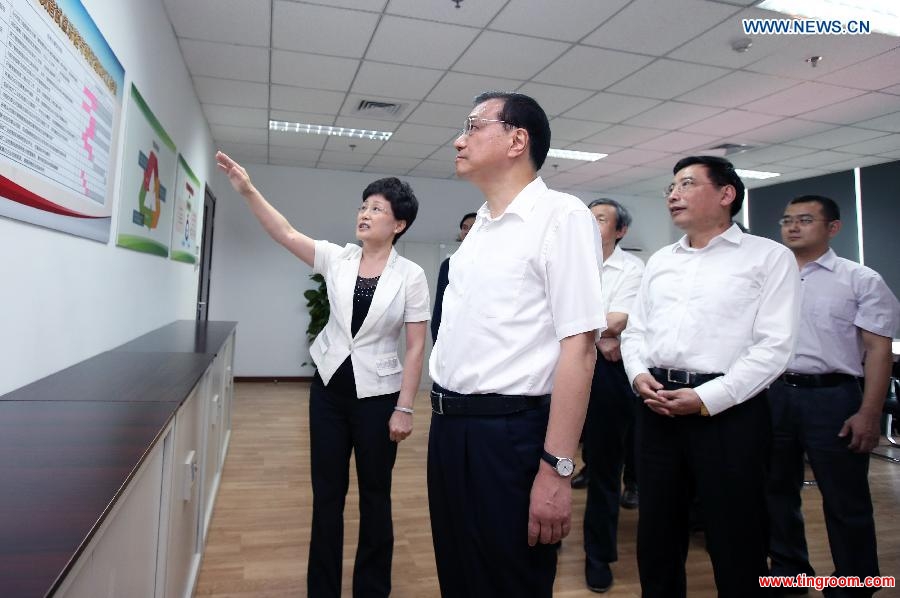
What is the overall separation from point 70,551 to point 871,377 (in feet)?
8.62

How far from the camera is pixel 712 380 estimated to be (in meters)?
1.59

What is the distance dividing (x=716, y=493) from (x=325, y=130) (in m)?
5.12

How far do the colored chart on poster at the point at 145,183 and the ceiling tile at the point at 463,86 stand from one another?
2073 mm

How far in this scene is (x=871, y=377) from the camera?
214cm

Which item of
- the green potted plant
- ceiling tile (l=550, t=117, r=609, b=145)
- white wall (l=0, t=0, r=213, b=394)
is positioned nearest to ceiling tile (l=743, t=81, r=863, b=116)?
ceiling tile (l=550, t=117, r=609, b=145)

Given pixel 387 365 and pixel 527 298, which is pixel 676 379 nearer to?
pixel 527 298

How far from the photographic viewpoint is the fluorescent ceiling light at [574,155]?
20.5 ft

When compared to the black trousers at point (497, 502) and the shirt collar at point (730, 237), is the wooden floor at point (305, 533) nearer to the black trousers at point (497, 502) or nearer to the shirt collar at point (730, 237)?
the black trousers at point (497, 502)

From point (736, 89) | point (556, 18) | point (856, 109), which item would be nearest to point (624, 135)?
point (736, 89)

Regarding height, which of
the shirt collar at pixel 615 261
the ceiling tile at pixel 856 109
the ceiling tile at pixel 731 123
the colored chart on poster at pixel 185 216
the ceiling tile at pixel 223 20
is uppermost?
the ceiling tile at pixel 731 123

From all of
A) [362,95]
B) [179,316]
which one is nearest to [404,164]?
[362,95]

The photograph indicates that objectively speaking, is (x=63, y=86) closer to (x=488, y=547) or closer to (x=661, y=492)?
(x=488, y=547)

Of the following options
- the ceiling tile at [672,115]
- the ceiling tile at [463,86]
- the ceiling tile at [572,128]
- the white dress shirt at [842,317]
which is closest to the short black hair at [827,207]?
the white dress shirt at [842,317]

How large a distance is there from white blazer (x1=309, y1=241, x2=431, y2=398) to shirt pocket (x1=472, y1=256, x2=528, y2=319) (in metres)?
0.69
